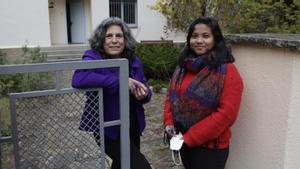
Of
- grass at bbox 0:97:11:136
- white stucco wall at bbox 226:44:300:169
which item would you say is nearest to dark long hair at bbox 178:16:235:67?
white stucco wall at bbox 226:44:300:169

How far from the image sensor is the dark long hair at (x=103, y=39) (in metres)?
2.34

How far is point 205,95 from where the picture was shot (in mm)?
2164

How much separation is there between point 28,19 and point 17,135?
39.7 ft

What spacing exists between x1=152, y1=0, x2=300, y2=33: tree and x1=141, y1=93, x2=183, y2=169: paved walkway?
6.14ft

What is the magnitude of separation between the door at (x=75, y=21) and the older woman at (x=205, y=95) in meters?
13.6

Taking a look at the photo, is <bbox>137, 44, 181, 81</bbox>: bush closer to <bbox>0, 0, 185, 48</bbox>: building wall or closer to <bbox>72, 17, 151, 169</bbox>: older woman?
<bbox>0, 0, 185, 48</bbox>: building wall

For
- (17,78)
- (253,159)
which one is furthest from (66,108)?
(17,78)

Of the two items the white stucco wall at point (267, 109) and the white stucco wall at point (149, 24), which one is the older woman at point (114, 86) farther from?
the white stucco wall at point (149, 24)

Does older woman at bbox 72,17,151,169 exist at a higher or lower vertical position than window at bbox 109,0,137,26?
lower

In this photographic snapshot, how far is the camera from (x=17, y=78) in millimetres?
7496

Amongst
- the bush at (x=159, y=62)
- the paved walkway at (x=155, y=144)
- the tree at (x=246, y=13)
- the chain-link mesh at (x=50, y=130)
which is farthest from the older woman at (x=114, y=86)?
the bush at (x=159, y=62)

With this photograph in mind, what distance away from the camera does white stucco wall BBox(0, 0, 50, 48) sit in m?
12.4

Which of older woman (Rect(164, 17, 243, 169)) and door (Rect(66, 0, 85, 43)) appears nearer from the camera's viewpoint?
older woman (Rect(164, 17, 243, 169))

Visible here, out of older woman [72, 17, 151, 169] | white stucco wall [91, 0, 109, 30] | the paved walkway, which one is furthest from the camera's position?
white stucco wall [91, 0, 109, 30]
